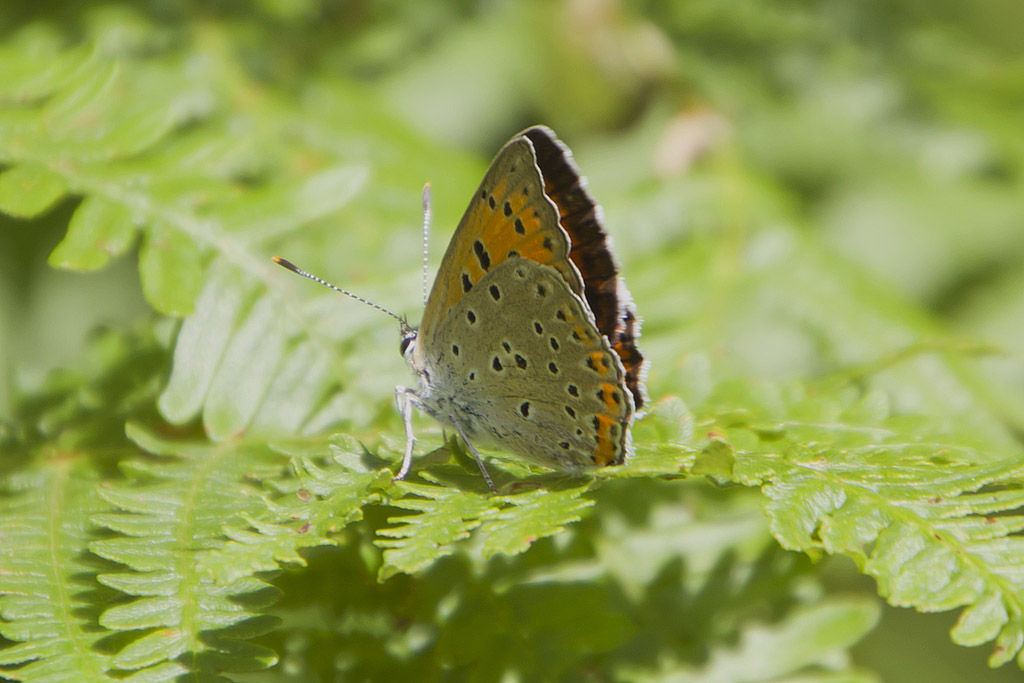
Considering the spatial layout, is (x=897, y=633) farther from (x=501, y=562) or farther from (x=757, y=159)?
(x=501, y=562)

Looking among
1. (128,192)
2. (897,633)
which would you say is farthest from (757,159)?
(128,192)

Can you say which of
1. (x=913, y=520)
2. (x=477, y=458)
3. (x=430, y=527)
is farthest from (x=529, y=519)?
(x=913, y=520)

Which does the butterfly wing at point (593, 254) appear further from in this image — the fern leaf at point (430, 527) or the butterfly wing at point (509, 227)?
the fern leaf at point (430, 527)

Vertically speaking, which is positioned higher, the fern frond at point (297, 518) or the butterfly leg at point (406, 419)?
the butterfly leg at point (406, 419)

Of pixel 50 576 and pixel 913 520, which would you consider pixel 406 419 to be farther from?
pixel 913 520

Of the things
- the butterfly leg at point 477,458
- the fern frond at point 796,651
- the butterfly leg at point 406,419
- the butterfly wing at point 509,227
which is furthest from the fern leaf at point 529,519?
the fern frond at point 796,651

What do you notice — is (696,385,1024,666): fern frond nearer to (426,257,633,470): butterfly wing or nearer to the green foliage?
the green foliage
